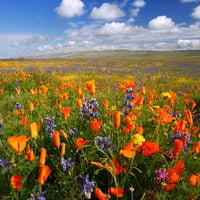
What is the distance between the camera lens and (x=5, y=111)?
5555 millimetres

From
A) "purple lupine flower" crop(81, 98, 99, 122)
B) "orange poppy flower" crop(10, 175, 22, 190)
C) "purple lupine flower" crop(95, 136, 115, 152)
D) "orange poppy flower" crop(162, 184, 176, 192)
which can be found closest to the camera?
"orange poppy flower" crop(162, 184, 176, 192)

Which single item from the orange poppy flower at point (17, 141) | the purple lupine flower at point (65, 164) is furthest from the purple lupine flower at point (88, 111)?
the orange poppy flower at point (17, 141)

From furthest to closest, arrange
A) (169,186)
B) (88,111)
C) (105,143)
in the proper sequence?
(88,111) → (105,143) → (169,186)

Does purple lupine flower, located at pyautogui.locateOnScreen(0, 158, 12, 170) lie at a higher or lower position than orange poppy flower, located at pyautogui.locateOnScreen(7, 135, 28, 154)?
lower

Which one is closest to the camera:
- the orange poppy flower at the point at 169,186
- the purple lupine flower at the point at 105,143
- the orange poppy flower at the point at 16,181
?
the orange poppy flower at the point at 169,186

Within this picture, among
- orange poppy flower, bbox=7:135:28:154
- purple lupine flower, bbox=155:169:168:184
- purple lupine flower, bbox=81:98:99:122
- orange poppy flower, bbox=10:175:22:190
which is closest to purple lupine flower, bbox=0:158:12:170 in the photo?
orange poppy flower, bbox=10:175:22:190

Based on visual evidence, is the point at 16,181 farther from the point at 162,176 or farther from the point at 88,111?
the point at 88,111

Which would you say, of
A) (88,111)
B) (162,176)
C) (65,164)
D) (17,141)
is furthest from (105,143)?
(88,111)

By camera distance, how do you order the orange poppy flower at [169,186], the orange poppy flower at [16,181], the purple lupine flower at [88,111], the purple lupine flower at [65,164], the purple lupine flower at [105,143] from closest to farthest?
1. the orange poppy flower at [169,186]
2. the orange poppy flower at [16,181]
3. the purple lupine flower at [65,164]
4. the purple lupine flower at [105,143]
5. the purple lupine flower at [88,111]

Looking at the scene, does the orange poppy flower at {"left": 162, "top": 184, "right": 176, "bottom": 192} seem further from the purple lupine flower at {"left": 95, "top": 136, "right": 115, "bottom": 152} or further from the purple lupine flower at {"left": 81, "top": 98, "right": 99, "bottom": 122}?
the purple lupine flower at {"left": 81, "top": 98, "right": 99, "bottom": 122}

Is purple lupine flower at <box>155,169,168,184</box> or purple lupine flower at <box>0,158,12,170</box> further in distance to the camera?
purple lupine flower at <box>0,158,12,170</box>

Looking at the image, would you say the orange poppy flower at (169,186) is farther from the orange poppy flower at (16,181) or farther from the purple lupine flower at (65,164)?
the orange poppy flower at (16,181)

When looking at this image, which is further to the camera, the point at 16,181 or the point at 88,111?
the point at 88,111

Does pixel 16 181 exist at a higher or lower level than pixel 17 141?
lower
